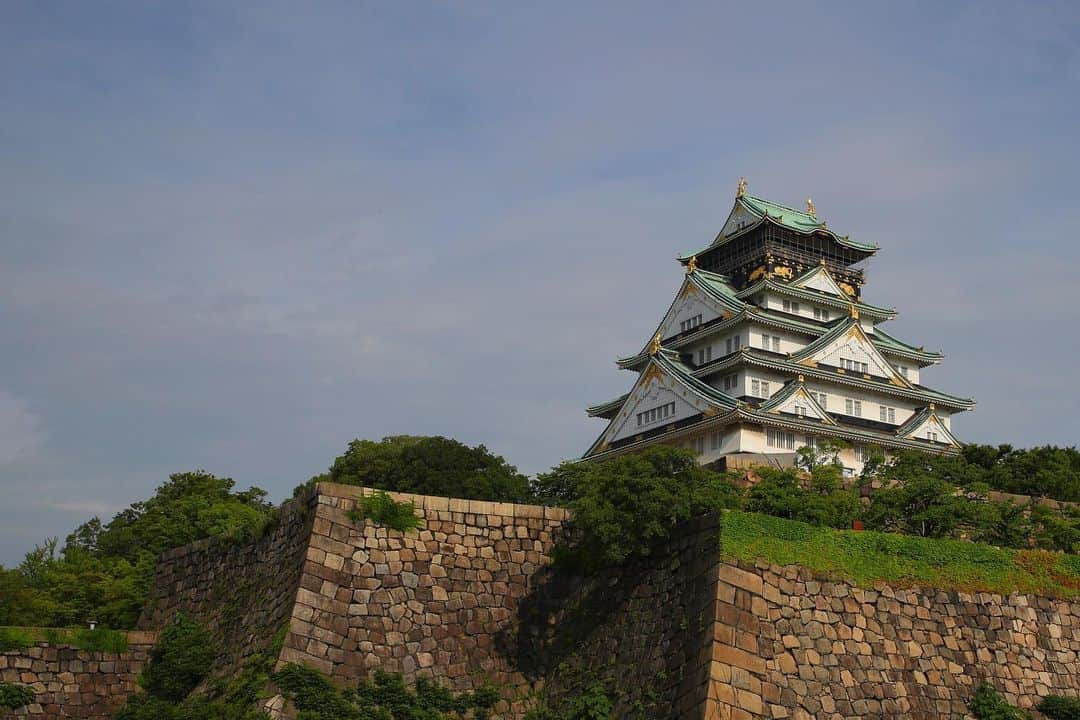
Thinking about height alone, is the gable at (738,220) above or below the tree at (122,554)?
above

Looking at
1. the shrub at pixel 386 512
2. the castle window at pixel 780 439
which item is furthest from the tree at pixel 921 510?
the castle window at pixel 780 439

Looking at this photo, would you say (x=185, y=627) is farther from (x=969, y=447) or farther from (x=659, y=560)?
(x=969, y=447)

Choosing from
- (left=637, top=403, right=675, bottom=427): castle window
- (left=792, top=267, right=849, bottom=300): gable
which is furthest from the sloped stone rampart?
(left=792, top=267, right=849, bottom=300): gable

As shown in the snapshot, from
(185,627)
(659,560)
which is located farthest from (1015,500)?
(185,627)

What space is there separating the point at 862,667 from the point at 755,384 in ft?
80.7

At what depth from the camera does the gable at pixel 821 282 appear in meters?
49.1

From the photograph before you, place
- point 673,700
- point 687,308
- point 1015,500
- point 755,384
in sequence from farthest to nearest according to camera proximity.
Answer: point 687,308 → point 755,384 → point 1015,500 → point 673,700

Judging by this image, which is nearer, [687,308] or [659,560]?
[659,560]

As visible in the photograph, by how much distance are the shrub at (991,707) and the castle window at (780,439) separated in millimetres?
20826

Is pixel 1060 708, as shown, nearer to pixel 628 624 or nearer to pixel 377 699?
pixel 628 624

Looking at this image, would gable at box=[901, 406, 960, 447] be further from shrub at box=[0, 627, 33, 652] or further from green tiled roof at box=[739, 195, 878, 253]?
shrub at box=[0, 627, 33, 652]

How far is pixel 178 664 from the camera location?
2370 cm

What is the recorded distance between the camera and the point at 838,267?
52125 millimetres

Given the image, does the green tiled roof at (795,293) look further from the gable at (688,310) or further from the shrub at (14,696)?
the shrub at (14,696)
